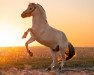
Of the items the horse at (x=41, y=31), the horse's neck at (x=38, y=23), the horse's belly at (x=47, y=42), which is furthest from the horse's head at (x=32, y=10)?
the horse's belly at (x=47, y=42)

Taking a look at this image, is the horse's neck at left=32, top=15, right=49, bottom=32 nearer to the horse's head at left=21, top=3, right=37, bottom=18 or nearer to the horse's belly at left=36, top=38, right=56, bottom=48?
the horse's head at left=21, top=3, right=37, bottom=18

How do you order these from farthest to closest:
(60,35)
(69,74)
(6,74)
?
(60,35), (69,74), (6,74)

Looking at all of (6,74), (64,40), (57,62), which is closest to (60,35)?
(64,40)

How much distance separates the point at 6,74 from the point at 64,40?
3455 mm

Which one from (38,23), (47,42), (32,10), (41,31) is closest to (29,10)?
(32,10)

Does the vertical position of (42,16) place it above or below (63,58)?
above

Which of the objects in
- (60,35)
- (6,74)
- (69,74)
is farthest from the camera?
(60,35)

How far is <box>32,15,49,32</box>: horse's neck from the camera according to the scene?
13061 mm

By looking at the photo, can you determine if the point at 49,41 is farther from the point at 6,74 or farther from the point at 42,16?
the point at 6,74

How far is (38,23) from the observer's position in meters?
13.2

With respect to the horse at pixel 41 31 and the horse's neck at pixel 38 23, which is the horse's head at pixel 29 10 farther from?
the horse's neck at pixel 38 23

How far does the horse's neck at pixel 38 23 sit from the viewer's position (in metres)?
13.1

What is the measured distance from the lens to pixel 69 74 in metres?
12.6

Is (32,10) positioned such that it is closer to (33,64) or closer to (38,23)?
(38,23)
